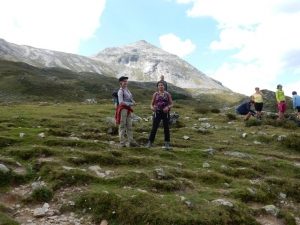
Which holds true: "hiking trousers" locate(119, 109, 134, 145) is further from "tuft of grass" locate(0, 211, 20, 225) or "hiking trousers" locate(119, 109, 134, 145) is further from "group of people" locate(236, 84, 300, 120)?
"group of people" locate(236, 84, 300, 120)

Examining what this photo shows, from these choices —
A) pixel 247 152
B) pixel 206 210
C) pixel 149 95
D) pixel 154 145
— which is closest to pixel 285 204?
pixel 206 210

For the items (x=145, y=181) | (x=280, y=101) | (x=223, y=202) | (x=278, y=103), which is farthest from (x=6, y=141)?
(x=278, y=103)

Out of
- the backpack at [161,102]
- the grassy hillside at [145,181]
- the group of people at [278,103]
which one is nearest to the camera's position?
the grassy hillside at [145,181]

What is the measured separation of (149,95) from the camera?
497 ft

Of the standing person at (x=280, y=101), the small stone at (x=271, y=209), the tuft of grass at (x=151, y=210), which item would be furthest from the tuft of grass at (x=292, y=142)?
the tuft of grass at (x=151, y=210)

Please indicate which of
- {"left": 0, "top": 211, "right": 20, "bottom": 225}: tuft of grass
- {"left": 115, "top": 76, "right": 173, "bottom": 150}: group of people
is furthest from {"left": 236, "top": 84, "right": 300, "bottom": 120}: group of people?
{"left": 0, "top": 211, "right": 20, "bottom": 225}: tuft of grass

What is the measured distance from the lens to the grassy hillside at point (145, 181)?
14.5m

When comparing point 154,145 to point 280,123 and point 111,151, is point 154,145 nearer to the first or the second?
point 111,151

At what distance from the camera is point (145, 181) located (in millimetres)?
16875

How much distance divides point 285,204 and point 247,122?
17727 millimetres

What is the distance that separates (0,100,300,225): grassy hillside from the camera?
14492mm

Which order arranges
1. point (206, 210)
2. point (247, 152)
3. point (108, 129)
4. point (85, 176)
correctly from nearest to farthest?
point (206, 210)
point (85, 176)
point (247, 152)
point (108, 129)

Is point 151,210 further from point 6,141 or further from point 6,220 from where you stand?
point 6,141

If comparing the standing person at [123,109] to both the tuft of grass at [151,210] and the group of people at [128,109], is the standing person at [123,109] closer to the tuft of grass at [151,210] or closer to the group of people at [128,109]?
the group of people at [128,109]
